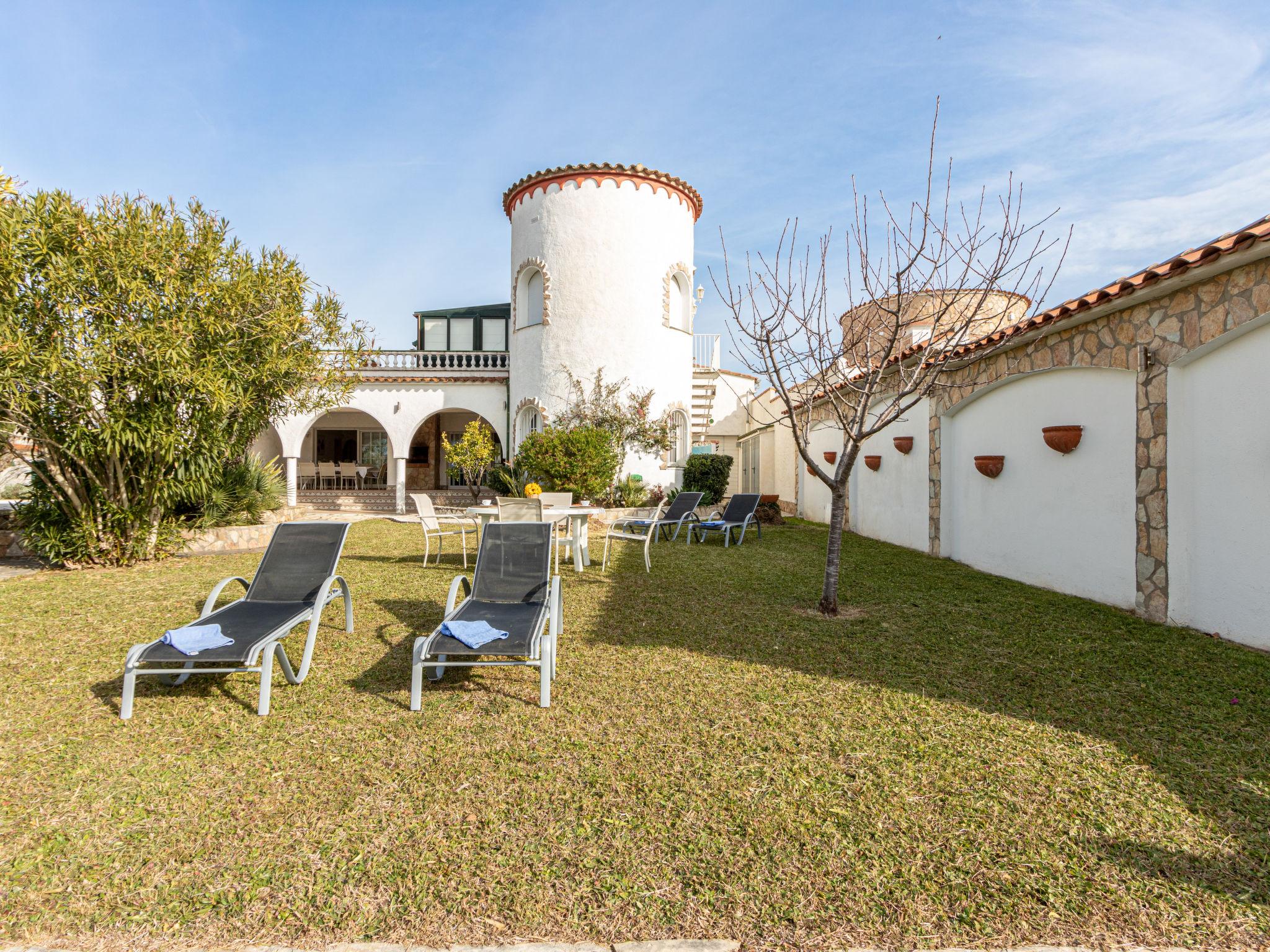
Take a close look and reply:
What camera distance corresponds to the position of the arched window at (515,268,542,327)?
16.8m

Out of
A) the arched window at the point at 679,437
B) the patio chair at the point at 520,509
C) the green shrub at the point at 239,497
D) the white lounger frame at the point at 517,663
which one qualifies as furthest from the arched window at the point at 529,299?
the white lounger frame at the point at 517,663

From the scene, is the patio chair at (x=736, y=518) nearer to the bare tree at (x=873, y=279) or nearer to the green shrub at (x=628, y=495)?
the green shrub at (x=628, y=495)

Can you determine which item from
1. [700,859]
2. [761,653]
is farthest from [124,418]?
[700,859]

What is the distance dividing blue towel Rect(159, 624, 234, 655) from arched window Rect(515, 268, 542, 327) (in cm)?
1337

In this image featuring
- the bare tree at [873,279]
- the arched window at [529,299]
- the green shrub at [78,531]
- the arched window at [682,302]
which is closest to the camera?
the bare tree at [873,279]

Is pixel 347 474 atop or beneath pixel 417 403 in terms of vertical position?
beneath

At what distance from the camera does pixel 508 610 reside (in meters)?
4.96

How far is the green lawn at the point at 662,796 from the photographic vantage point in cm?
221

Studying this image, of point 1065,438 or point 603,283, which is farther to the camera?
point 603,283

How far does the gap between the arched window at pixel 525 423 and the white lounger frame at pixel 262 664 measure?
1191 centimetres

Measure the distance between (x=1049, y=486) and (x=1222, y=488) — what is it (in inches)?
87.4

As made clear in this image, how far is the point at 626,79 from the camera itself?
1008 centimetres

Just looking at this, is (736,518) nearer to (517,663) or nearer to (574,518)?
(574,518)

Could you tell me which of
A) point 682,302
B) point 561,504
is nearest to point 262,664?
point 561,504
